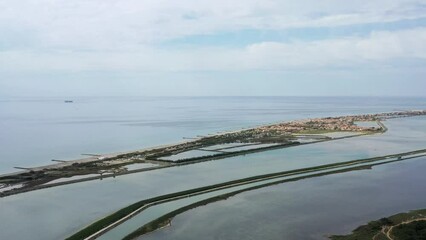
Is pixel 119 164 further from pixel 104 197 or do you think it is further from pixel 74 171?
pixel 104 197

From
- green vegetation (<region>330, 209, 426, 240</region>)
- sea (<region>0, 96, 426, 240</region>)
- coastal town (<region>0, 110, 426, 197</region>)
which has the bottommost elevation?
green vegetation (<region>330, 209, 426, 240</region>)

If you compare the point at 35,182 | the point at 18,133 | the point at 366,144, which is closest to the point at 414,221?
the point at 35,182

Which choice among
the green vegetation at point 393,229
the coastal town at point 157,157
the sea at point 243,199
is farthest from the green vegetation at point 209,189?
the green vegetation at point 393,229

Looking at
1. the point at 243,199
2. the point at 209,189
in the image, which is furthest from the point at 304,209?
the point at 209,189

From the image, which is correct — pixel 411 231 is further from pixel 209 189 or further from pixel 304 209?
pixel 209 189

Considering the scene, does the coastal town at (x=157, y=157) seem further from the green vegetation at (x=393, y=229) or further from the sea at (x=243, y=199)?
the green vegetation at (x=393, y=229)

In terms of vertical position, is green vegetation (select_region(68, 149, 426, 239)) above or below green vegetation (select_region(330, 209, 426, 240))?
above

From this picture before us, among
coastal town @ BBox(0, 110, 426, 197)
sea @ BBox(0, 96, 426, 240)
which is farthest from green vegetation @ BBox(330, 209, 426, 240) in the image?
coastal town @ BBox(0, 110, 426, 197)

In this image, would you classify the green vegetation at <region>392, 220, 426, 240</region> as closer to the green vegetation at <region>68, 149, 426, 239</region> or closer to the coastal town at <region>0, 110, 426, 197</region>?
the green vegetation at <region>68, 149, 426, 239</region>
